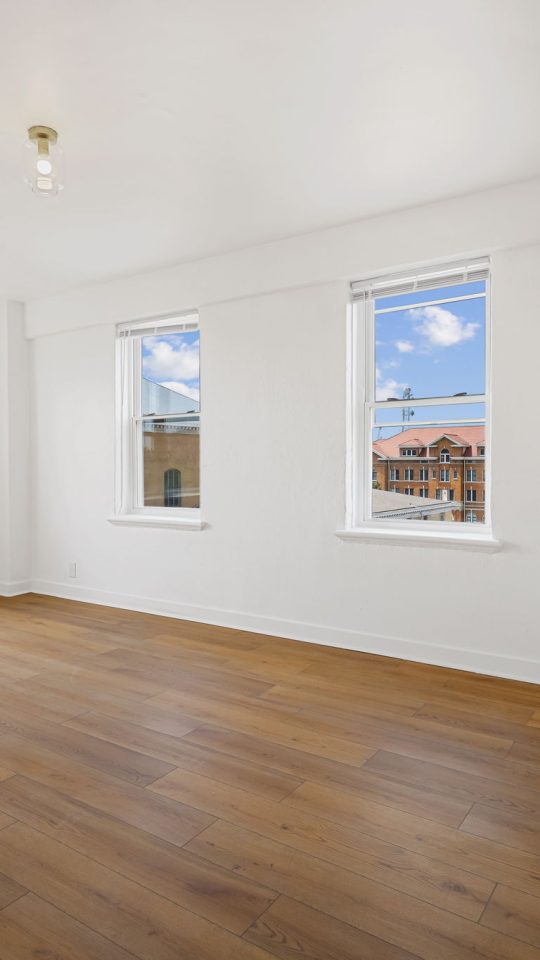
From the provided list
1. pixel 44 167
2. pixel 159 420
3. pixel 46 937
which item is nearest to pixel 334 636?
pixel 159 420

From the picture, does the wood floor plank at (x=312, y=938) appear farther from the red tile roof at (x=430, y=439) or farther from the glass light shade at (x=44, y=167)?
the glass light shade at (x=44, y=167)

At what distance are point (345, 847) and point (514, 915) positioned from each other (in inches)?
19.2

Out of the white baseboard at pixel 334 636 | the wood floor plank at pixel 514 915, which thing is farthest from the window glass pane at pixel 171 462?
the wood floor plank at pixel 514 915

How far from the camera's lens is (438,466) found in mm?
3719

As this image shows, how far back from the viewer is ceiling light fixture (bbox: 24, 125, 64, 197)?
2650 mm

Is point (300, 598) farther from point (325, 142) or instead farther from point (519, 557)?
point (325, 142)

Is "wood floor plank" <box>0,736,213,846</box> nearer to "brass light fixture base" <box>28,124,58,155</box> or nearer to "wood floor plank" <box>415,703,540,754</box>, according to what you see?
"wood floor plank" <box>415,703,540,754</box>

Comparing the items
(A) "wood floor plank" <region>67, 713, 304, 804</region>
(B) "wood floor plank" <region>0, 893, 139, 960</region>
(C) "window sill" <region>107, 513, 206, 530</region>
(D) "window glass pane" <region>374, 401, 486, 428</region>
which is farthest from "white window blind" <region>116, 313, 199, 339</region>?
(B) "wood floor plank" <region>0, 893, 139, 960</region>

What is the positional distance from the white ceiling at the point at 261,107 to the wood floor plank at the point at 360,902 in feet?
8.61

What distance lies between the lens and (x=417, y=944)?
1.47 metres

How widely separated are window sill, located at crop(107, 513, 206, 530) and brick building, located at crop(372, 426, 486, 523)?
1404 mm

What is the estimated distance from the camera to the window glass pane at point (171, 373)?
4.75m

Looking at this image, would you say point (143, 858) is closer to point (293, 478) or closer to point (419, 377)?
point (293, 478)

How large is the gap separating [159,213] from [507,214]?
1.94 meters
